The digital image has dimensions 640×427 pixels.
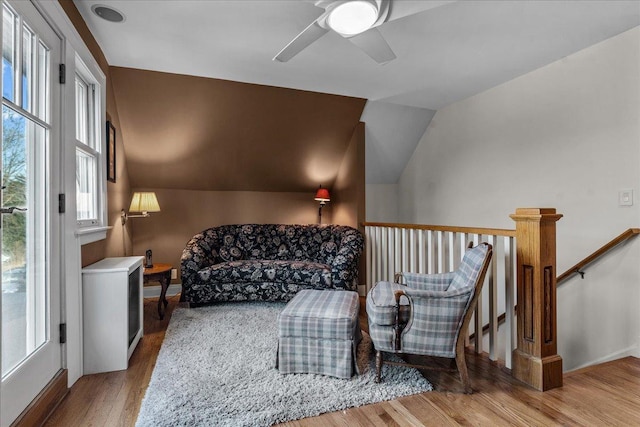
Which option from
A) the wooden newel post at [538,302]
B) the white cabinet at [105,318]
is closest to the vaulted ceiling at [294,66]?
the wooden newel post at [538,302]

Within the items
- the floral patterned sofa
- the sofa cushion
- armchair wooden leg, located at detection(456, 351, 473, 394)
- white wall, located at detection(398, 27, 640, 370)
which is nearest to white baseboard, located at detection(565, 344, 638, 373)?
white wall, located at detection(398, 27, 640, 370)

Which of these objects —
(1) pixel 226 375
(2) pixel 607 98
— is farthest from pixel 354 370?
(2) pixel 607 98

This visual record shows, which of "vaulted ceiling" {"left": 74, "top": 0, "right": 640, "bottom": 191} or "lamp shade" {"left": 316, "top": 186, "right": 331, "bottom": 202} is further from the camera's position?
"lamp shade" {"left": 316, "top": 186, "right": 331, "bottom": 202}

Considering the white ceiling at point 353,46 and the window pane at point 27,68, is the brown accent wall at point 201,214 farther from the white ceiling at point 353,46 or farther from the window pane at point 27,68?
the window pane at point 27,68

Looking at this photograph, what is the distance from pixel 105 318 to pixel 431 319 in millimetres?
2056

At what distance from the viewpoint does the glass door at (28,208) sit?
1.53 metres

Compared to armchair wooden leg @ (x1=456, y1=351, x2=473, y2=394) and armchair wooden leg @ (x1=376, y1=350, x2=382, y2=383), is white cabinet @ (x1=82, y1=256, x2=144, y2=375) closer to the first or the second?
armchair wooden leg @ (x1=376, y1=350, x2=382, y2=383)

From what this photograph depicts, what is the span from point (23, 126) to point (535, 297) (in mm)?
2902

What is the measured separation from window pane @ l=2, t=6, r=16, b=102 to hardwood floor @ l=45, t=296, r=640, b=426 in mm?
1582

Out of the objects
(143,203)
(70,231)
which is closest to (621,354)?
(70,231)

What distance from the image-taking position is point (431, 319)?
1.99 meters

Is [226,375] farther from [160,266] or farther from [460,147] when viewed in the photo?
[460,147]

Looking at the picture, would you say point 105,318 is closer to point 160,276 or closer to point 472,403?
point 160,276

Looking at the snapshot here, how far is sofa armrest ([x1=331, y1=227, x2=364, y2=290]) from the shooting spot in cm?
364
